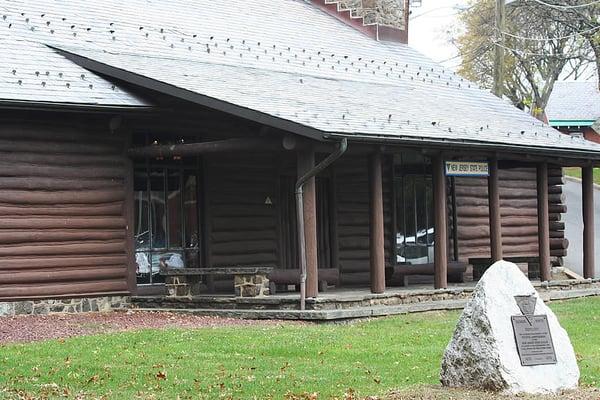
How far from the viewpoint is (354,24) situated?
3084 cm

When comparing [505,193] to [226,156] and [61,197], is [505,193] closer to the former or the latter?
[226,156]

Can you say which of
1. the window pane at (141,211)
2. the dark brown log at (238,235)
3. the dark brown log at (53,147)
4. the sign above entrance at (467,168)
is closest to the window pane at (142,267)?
the window pane at (141,211)

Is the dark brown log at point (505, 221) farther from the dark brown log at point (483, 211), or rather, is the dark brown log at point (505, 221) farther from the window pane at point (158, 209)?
the window pane at point (158, 209)

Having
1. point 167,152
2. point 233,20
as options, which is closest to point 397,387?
point 167,152

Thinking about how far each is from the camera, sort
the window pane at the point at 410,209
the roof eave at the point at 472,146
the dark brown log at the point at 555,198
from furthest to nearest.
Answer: the dark brown log at the point at 555,198, the window pane at the point at 410,209, the roof eave at the point at 472,146

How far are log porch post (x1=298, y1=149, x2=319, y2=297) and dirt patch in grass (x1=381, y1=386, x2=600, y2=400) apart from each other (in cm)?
727

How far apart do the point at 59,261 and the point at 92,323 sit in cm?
241

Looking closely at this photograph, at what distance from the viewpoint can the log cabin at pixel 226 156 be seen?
18781 millimetres

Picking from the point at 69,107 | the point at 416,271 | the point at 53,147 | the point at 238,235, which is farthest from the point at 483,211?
the point at 69,107

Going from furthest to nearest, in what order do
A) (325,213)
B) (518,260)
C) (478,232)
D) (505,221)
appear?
(505,221) < (478,232) < (518,260) < (325,213)

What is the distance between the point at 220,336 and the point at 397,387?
462 cm

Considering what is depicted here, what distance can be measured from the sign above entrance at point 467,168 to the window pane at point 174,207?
4980 millimetres

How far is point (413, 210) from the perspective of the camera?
26.0m

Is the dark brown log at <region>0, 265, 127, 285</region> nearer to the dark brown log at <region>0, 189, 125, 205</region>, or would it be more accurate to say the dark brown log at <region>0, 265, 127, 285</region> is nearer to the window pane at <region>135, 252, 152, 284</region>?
the window pane at <region>135, 252, 152, 284</region>
